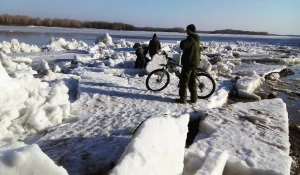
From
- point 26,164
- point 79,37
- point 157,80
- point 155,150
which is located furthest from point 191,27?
point 79,37

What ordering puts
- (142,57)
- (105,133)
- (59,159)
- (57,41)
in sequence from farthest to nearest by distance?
(57,41) < (142,57) < (105,133) < (59,159)

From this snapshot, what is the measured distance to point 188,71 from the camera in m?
6.35

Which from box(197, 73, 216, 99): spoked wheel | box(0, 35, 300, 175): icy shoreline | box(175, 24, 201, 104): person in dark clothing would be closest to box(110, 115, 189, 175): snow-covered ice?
box(0, 35, 300, 175): icy shoreline

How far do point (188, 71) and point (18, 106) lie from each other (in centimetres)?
343

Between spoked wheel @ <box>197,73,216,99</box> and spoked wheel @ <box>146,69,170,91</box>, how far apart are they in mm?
855

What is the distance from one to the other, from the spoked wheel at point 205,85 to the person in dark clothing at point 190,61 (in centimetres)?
46

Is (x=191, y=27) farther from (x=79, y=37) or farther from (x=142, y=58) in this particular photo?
(x=79, y=37)

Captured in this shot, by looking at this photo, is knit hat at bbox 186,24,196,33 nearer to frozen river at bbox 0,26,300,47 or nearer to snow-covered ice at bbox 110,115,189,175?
snow-covered ice at bbox 110,115,189,175

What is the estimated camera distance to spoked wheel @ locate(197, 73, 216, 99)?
6906 mm

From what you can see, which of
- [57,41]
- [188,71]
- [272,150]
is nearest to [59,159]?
[272,150]

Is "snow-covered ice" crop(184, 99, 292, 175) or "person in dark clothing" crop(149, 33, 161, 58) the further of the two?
"person in dark clothing" crop(149, 33, 161, 58)

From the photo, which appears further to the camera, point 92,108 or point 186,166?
point 92,108

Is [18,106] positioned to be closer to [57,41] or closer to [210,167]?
[210,167]

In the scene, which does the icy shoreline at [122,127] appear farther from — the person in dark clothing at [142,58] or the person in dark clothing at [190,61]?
the person in dark clothing at [142,58]
